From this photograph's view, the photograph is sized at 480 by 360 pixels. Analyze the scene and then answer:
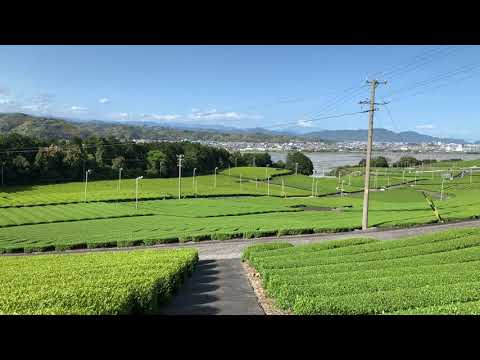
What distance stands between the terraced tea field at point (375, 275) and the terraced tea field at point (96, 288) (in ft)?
11.4

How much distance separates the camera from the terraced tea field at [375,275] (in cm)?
1091

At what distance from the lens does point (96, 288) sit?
1055 cm

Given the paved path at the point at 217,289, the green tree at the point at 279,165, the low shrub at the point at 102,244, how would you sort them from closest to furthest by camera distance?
the paved path at the point at 217,289, the low shrub at the point at 102,244, the green tree at the point at 279,165

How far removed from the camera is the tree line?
7856 centimetres

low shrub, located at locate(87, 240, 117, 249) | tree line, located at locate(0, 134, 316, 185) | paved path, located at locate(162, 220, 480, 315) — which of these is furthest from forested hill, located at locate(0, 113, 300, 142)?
paved path, located at locate(162, 220, 480, 315)

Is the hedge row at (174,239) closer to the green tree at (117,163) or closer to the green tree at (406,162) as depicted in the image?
the green tree at (117,163)

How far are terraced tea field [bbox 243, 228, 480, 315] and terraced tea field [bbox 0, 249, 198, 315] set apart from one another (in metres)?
3.48

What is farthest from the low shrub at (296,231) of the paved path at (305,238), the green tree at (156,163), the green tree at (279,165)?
the green tree at (279,165)

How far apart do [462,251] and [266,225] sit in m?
20.4

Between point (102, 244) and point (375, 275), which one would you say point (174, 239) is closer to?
point (102, 244)

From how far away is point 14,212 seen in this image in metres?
51.8

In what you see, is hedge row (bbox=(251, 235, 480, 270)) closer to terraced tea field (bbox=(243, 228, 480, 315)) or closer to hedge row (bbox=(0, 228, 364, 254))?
terraced tea field (bbox=(243, 228, 480, 315))
